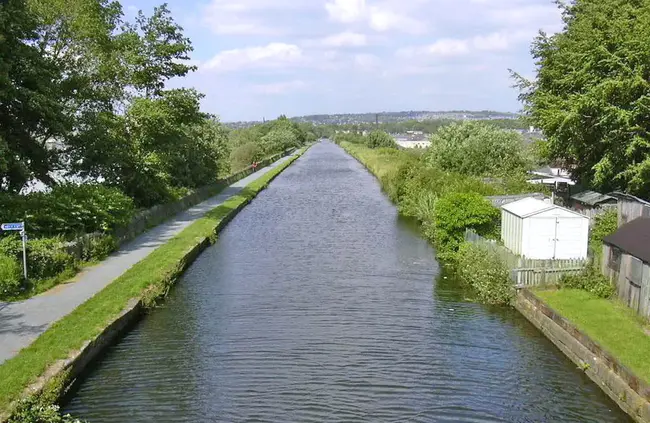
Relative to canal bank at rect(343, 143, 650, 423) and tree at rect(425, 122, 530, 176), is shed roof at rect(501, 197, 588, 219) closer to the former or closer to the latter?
canal bank at rect(343, 143, 650, 423)

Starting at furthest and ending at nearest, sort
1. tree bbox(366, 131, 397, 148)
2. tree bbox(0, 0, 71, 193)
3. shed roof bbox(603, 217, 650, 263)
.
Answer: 1. tree bbox(366, 131, 397, 148)
2. tree bbox(0, 0, 71, 193)
3. shed roof bbox(603, 217, 650, 263)

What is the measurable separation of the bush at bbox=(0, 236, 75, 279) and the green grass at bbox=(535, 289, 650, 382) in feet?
47.7

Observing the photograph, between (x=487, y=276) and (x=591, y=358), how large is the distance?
21.0ft

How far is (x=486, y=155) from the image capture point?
141ft

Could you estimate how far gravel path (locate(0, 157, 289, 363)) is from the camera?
1434 centimetres

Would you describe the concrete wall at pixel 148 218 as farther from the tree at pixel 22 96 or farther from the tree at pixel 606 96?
the tree at pixel 606 96

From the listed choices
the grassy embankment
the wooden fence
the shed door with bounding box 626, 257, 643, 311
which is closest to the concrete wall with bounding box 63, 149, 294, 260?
the wooden fence

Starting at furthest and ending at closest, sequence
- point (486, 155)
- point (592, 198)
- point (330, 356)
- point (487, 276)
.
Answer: point (486, 155) → point (592, 198) → point (487, 276) → point (330, 356)

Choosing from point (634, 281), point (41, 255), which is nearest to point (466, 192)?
point (634, 281)

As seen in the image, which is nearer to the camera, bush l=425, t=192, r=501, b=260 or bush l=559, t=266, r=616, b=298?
bush l=559, t=266, r=616, b=298

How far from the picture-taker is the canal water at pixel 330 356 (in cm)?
1278

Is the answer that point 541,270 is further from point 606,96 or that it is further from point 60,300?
point 60,300

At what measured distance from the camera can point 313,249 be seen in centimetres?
2881

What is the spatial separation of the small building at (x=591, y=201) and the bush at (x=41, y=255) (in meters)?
20.9
